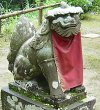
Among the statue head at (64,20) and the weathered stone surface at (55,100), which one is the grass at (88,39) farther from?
the statue head at (64,20)

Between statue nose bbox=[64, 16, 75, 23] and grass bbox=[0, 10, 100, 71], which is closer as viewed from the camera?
statue nose bbox=[64, 16, 75, 23]

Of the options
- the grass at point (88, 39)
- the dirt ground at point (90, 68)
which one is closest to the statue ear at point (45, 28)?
the dirt ground at point (90, 68)

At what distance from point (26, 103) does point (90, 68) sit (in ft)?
8.26

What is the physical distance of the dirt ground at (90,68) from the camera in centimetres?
509

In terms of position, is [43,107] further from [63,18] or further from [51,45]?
[63,18]

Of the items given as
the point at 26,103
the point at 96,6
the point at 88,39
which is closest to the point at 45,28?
the point at 26,103

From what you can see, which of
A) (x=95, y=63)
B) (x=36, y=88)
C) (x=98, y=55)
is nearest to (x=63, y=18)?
(x=36, y=88)

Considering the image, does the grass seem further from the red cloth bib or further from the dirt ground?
the red cloth bib

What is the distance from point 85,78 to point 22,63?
6.74 feet

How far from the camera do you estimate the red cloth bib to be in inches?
135

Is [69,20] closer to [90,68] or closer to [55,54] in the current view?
[55,54]

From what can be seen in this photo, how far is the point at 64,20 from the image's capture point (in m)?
3.33

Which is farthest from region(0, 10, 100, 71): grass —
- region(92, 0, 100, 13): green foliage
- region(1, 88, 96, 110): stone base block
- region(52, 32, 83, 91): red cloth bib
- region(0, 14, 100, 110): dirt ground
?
region(52, 32, 83, 91): red cloth bib

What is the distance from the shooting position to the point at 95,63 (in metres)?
6.36
